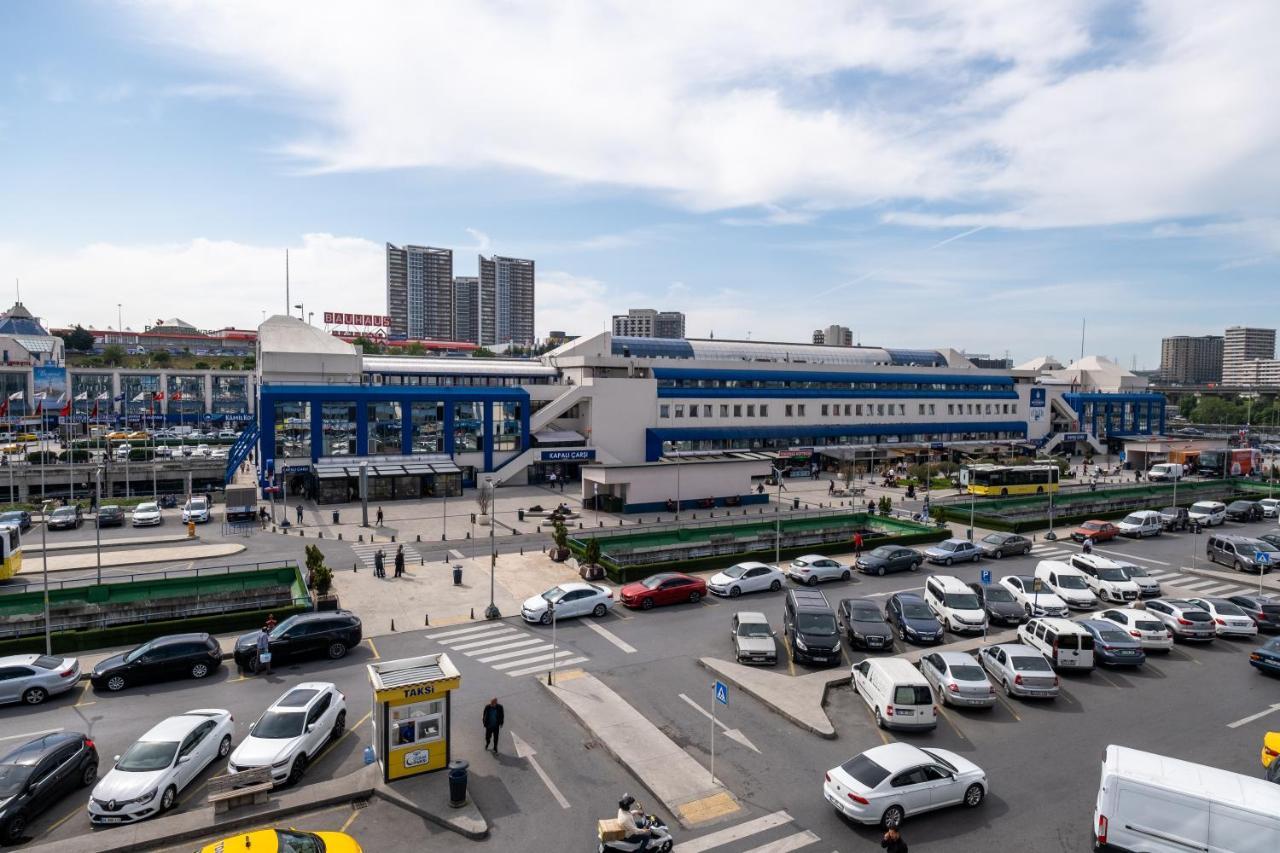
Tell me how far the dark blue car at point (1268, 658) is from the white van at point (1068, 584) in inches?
266

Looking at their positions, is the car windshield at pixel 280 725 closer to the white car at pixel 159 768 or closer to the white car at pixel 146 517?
the white car at pixel 159 768

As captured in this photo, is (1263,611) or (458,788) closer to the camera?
(458,788)

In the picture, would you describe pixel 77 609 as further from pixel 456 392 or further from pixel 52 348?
pixel 52 348

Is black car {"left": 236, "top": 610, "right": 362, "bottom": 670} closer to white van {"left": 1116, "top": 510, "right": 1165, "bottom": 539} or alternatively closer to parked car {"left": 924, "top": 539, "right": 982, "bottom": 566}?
parked car {"left": 924, "top": 539, "right": 982, "bottom": 566}

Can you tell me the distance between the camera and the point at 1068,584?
3209cm

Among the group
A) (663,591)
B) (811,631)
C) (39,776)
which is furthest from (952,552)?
(39,776)

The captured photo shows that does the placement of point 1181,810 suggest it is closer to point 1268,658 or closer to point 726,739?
point 726,739

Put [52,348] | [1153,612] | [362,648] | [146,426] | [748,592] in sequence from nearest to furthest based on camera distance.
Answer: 1. [362,648]
2. [1153,612]
3. [748,592]
4. [146,426]
5. [52,348]

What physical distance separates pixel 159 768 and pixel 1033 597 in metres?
30.4

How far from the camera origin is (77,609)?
26953 mm

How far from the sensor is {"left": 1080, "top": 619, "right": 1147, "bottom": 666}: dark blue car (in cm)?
2417

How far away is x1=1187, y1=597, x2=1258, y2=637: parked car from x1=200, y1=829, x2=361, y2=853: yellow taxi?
30.4 metres

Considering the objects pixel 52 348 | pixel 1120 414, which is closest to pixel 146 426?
pixel 52 348

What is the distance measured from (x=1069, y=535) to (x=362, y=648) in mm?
42866
